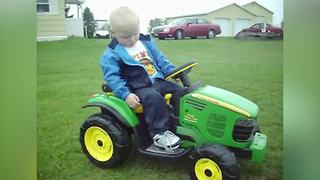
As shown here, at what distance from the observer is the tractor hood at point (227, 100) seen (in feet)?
4.10

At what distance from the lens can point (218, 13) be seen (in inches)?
54.3

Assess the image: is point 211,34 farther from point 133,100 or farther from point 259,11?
point 133,100

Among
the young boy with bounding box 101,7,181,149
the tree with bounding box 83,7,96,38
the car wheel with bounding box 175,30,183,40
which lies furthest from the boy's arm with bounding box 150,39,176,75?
the tree with bounding box 83,7,96,38

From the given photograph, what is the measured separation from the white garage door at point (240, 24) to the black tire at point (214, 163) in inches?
16.9

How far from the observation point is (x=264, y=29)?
4.40 ft

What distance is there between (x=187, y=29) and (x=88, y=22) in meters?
0.36

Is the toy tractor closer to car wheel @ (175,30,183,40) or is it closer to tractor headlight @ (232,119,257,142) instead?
tractor headlight @ (232,119,257,142)

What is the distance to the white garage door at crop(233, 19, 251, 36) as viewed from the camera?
136cm

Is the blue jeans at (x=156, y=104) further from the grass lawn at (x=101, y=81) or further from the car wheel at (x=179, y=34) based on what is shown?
the car wheel at (x=179, y=34)

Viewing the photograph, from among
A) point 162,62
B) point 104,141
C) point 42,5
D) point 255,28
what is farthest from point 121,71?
point 255,28

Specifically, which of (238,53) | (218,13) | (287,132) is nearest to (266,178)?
(287,132)

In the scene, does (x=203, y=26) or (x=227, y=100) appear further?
(x=203, y=26)

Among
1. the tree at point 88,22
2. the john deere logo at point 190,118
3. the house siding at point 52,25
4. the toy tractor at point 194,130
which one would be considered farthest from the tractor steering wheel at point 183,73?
the house siding at point 52,25

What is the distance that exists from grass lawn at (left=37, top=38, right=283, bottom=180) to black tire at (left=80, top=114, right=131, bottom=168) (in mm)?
30
